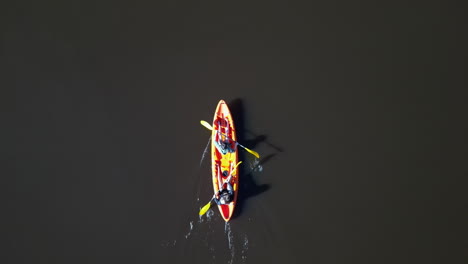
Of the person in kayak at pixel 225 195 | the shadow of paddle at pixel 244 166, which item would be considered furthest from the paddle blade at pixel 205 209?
the shadow of paddle at pixel 244 166

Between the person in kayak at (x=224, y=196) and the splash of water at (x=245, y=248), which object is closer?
the splash of water at (x=245, y=248)

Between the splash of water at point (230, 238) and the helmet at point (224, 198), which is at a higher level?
the helmet at point (224, 198)

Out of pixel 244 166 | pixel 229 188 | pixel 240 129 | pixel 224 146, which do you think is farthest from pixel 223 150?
pixel 229 188

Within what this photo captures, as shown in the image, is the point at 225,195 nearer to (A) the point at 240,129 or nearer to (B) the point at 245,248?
(B) the point at 245,248

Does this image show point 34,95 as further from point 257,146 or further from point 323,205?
point 323,205

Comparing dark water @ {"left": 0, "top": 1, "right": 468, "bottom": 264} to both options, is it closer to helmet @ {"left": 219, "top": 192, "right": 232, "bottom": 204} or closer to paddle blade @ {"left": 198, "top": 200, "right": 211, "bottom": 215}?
paddle blade @ {"left": 198, "top": 200, "right": 211, "bottom": 215}

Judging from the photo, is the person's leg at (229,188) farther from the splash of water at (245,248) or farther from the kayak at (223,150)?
the splash of water at (245,248)
